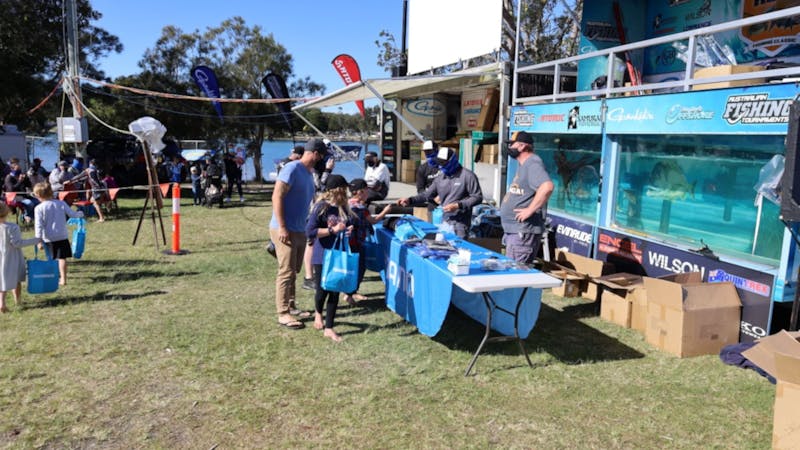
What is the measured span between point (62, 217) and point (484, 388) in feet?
17.8

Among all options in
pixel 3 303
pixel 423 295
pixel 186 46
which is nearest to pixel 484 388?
pixel 423 295

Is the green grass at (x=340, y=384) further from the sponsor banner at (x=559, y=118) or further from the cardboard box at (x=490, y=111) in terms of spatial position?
the cardboard box at (x=490, y=111)

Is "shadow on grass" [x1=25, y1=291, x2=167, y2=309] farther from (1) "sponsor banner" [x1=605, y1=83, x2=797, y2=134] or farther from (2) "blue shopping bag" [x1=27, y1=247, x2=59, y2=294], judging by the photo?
(1) "sponsor banner" [x1=605, y1=83, x2=797, y2=134]

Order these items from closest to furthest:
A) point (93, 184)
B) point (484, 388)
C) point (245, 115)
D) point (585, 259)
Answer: point (484, 388)
point (585, 259)
point (93, 184)
point (245, 115)

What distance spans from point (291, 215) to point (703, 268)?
3.97 m

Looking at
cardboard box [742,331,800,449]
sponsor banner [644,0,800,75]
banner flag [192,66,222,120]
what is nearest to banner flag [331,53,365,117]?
banner flag [192,66,222,120]

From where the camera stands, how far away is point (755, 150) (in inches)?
193

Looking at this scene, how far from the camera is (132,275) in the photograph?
24.3ft

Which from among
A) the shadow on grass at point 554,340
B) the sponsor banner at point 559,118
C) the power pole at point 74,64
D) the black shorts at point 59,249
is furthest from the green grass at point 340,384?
the power pole at point 74,64

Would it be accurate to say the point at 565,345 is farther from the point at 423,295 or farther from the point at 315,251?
the point at 315,251

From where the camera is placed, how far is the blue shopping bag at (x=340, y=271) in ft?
15.3

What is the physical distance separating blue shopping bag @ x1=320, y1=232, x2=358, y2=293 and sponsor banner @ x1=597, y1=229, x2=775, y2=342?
3355 millimetres

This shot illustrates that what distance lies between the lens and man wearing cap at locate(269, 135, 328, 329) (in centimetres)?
501

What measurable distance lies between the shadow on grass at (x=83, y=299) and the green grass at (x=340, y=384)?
0.03 meters
